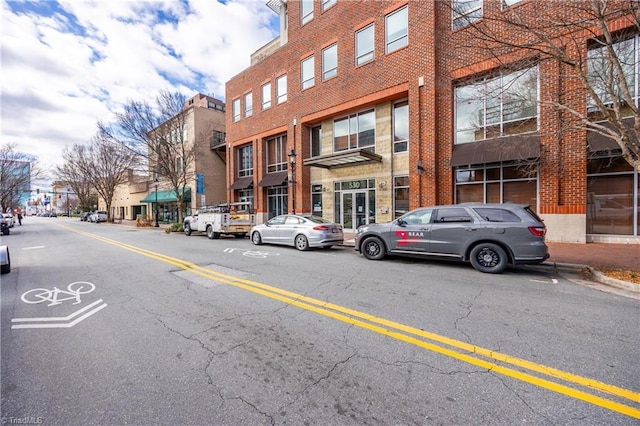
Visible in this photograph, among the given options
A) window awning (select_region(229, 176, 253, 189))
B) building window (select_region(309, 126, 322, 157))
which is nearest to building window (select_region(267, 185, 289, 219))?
window awning (select_region(229, 176, 253, 189))

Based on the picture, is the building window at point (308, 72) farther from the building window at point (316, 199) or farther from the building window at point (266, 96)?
the building window at point (316, 199)

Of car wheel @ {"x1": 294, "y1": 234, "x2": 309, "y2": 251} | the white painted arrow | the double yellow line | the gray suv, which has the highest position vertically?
the gray suv

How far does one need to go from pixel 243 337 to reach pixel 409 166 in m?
12.6

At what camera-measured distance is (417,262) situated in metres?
8.57

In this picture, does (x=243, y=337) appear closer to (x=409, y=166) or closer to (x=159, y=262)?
(x=159, y=262)

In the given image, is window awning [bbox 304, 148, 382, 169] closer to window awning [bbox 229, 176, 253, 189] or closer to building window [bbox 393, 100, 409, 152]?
building window [bbox 393, 100, 409, 152]

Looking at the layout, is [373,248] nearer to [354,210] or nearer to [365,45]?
[354,210]

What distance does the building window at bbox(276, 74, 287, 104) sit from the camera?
67.4 ft

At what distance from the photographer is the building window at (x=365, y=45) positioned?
51.4 ft

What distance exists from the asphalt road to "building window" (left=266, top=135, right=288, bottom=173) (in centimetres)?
1619

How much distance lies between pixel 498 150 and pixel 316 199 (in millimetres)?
10719

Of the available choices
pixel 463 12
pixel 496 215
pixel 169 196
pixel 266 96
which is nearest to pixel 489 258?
pixel 496 215

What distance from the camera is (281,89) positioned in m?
20.9

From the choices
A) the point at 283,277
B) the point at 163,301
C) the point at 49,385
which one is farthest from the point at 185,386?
the point at 283,277
